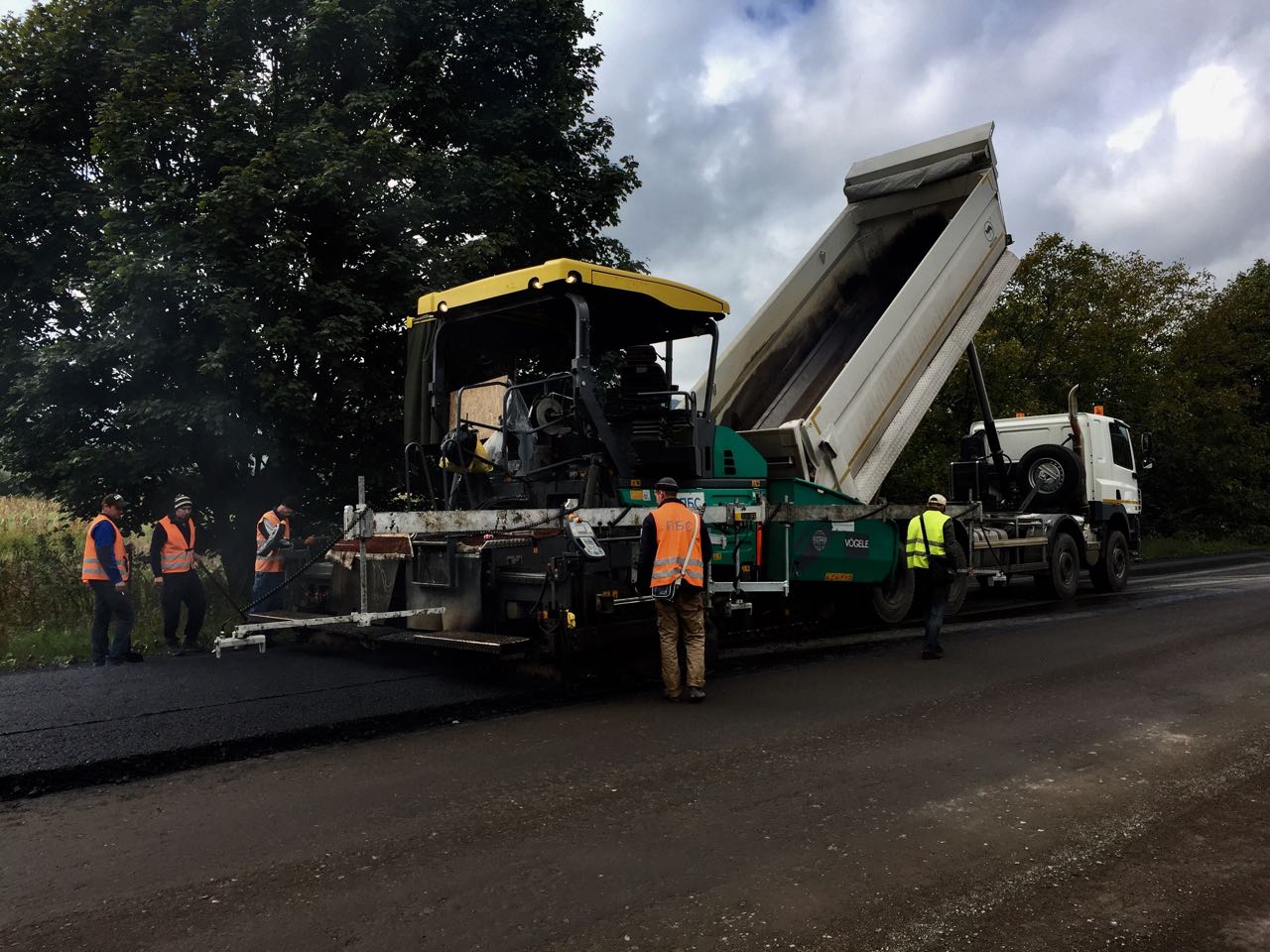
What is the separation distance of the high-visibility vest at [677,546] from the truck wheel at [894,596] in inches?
139

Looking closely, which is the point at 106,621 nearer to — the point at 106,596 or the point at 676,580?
the point at 106,596

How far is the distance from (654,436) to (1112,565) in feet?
28.8

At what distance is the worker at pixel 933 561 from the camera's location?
746 cm

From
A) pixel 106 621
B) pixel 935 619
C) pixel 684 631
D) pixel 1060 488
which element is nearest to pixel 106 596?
pixel 106 621

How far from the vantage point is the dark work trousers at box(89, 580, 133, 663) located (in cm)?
772

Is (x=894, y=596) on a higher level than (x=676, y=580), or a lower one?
lower

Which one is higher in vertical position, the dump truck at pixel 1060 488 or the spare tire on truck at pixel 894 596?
the dump truck at pixel 1060 488

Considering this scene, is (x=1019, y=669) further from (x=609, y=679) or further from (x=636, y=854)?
(x=636, y=854)

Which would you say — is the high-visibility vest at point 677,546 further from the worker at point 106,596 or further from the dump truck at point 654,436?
the worker at point 106,596

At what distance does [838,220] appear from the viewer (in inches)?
395

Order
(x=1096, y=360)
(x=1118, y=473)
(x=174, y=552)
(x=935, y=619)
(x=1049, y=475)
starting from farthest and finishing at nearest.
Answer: (x=1096, y=360) → (x=1118, y=473) → (x=1049, y=475) → (x=174, y=552) → (x=935, y=619)

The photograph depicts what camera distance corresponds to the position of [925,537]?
7.91 meters

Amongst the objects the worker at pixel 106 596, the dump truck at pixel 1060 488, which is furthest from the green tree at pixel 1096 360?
the worker at pixel 106 596

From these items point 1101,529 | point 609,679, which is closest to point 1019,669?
point 609,679
